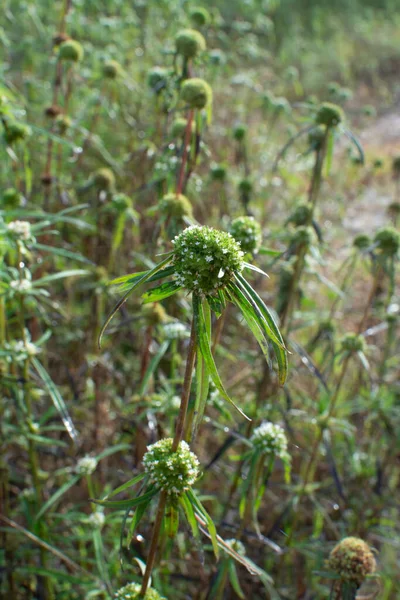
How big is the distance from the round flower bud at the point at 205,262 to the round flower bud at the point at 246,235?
0.50 meters

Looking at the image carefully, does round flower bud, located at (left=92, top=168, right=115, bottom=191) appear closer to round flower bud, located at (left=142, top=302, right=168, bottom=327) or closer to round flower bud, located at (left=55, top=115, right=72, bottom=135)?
round flower bud, located at (left=55, top=115, right=72, bottom=135)

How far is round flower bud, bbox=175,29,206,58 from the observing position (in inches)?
69.1

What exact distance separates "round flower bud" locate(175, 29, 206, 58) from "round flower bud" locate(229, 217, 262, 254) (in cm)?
74

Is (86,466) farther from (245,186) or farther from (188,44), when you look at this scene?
(245,186)

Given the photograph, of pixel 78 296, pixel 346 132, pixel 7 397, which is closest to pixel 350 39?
pixel 78 296

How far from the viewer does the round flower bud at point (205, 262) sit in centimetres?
85

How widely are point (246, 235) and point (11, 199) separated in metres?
1.14

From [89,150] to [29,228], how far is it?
7.05ft

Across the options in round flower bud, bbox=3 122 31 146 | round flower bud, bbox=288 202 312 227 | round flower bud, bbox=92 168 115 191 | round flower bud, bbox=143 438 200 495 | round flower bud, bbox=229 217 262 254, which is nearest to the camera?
round flower bud, bbox=143 438 200 495

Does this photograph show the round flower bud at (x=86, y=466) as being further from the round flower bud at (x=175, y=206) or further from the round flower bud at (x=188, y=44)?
the round flower bud at (x=188, y=44)

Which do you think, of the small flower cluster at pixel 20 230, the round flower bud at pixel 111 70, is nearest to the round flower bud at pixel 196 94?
the small flower cluster at pixel 20 230

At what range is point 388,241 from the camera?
1.82m

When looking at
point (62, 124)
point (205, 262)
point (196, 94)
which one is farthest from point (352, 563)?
point (62, 124)

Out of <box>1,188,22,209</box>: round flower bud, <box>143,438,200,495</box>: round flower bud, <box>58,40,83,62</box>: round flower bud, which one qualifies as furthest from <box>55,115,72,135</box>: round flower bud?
<box>143,438,200,495</box>: round flower bud
